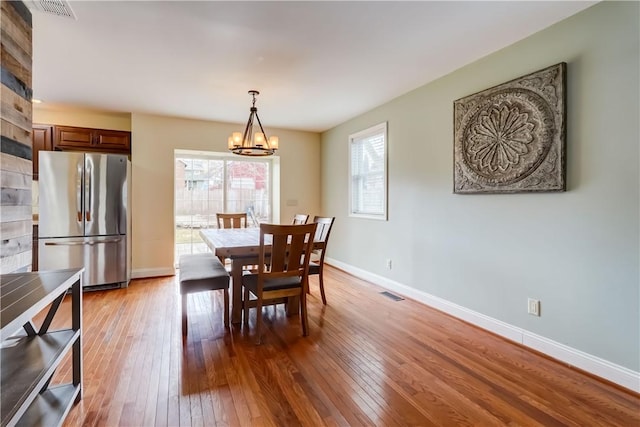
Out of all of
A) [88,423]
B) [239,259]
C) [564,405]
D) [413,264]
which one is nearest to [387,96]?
[413,264]

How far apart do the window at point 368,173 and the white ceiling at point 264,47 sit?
61 cm

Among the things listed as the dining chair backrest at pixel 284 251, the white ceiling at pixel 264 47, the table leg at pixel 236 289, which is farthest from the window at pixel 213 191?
the dining chair backrest at pixel 284 251

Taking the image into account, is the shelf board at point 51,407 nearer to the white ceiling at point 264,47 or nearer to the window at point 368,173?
the white ceiling at point 264,47

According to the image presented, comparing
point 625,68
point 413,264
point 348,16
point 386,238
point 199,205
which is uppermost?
point 348,16

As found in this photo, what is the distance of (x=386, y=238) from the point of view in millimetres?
4141

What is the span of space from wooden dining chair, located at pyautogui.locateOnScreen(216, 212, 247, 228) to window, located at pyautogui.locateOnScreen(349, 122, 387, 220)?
5.74 feet

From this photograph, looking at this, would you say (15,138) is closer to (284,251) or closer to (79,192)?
(284,251)

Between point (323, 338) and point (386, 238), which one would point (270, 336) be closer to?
point (323, 338)

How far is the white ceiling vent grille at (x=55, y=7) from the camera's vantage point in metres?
2.03

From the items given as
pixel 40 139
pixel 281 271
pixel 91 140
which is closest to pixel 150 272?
pixel 91 140

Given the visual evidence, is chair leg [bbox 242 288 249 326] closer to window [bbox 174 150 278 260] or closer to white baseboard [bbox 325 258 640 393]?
white baseboard [bbox 325 258 640 393]

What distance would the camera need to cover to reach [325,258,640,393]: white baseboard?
1949 mm

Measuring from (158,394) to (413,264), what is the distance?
110 inches

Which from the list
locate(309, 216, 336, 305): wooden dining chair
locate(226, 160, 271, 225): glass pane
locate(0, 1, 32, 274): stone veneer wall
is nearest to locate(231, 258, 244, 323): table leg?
locate(309, 216, 336, 305): wooden dining chair
